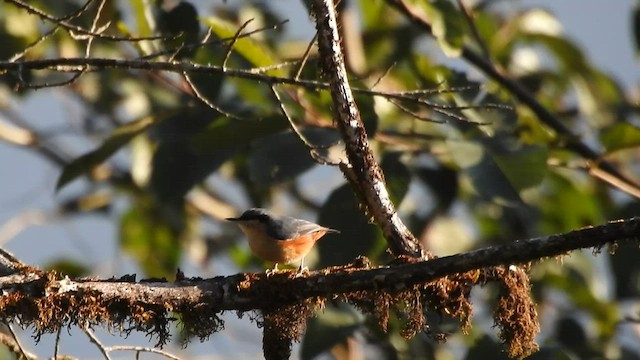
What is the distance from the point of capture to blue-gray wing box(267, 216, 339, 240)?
4.40 meters

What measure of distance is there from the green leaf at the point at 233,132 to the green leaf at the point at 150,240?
95.4 inches

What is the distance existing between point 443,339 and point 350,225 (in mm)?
883

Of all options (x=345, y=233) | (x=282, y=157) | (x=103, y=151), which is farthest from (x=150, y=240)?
(x=345, y=233)

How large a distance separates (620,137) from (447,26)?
0.86m

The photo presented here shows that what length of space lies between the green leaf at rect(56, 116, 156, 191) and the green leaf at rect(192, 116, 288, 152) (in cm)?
36

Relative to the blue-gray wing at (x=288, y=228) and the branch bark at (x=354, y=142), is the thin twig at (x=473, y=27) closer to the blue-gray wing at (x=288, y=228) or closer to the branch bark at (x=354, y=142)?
the blue-gray wing at (x=288, y=228)

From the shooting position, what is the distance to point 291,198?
7.23m

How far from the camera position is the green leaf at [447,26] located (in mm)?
4762

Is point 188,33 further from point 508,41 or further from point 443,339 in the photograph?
point 508,41

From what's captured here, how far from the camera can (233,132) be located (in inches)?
174

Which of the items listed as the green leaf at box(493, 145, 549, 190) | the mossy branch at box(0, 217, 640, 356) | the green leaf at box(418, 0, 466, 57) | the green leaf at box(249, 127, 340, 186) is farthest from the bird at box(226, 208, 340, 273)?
the mossy branch at box(0, 217, 640, 356)

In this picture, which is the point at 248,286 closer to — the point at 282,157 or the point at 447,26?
the point at 282,157

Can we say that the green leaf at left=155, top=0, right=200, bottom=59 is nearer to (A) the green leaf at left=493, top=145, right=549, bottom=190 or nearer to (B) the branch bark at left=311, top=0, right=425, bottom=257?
(A) the green leaf at left=493, top=145, right=549, bottom=190

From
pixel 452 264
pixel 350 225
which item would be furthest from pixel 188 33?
pixel 452 264
